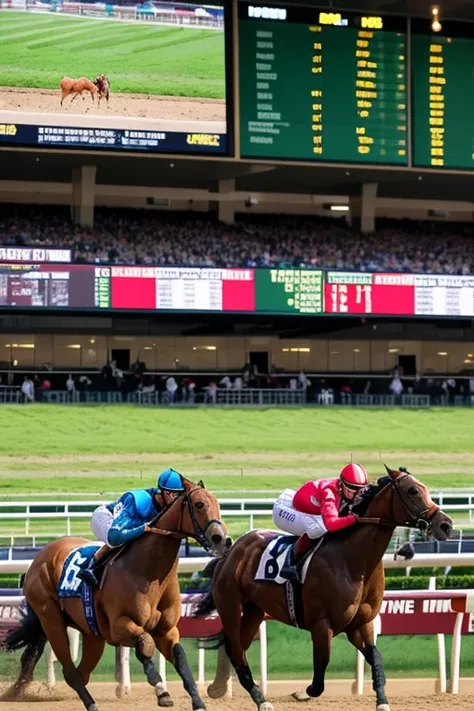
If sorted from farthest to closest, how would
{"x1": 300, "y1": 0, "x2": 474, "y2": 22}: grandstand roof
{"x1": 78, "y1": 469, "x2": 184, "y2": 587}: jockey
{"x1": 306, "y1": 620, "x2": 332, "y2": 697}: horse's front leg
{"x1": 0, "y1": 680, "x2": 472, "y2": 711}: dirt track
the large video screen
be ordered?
{"x1": 300, "y1": 0, "x2": 474, "y2": 22}: grandstand roof
the large video screen
{"x1": 0, "y1": 680, "x2": 472, "y2": 711}: dirt track
{"x1": 306, "y1": 620, "x2": 332, "y2": 697}: horse's front leg
{"x1": 78, "y1": 469, "x2": 184, "y2": 587}: jockey

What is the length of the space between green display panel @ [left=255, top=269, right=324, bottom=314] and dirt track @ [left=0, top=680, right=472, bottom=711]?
17243 millimetres

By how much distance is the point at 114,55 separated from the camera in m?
25.6

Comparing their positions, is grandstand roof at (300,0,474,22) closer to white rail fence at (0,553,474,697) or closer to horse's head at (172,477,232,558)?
white rail fence at (0,553,474,697)

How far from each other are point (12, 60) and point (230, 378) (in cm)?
749

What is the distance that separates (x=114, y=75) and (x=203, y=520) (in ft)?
63.6

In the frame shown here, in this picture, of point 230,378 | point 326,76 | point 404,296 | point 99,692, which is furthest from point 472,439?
point 99,692

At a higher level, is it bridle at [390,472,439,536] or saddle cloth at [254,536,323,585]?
bridle at [390,472,439,536]

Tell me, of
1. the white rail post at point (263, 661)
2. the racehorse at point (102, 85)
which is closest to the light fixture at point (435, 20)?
the racehorse at point (102, 85)

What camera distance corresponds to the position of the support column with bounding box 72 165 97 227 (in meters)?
26.8

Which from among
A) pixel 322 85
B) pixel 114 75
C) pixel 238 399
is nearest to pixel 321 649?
pixel 238 399

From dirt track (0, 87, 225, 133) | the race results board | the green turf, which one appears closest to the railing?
the race results board

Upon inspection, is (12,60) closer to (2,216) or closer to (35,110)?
(35,110)

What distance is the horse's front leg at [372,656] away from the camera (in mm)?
7371

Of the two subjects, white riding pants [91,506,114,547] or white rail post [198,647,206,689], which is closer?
white riding pants [91,506,114,547]
